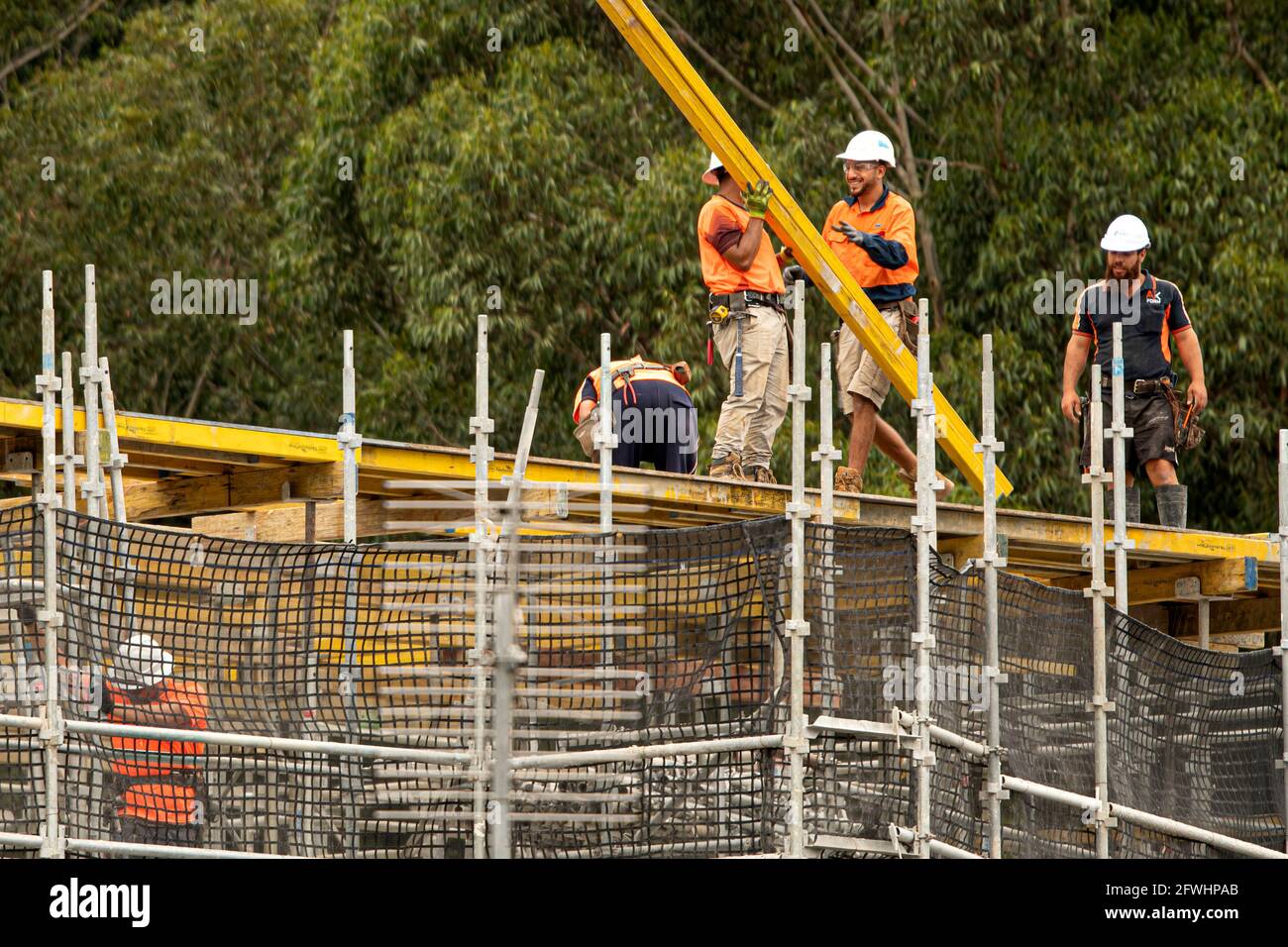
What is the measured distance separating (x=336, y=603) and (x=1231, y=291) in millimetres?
15239

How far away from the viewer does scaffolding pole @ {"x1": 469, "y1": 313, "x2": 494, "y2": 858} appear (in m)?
9.66

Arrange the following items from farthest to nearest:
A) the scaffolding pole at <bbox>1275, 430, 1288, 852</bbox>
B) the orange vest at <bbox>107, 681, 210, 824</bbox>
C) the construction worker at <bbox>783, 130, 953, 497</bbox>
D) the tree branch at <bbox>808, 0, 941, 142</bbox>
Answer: the tree branch at <bbox>808, 0, 941, 142</bbox>
the construction worker at <bbox>783, 130, 953, 497</bbox>
the scaffolding pole at <bbox>1275, 430, 1288, 852</bbox>
the orange vest at <bbox>107, 681, 210, 824</bbox>

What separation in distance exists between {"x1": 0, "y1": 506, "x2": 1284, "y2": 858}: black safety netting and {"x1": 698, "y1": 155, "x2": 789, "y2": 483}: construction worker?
275cm

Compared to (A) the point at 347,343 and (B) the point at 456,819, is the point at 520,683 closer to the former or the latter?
(B) the point at 456,819

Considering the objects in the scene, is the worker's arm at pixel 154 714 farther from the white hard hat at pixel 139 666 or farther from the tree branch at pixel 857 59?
the tree branch at pixel 857 59

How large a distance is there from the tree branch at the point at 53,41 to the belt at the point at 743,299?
21710 millimetres

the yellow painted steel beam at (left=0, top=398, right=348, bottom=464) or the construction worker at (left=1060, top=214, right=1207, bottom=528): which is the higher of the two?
the construction worker at (left=1060, top=214, right=1207, bottom=528)

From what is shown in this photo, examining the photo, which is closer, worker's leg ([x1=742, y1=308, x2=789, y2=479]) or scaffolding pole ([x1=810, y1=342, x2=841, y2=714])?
scaffolding pole ([x1=810, y1=342, x2=841, y2=714])

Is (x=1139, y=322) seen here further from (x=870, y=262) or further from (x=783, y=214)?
(x=783, y=214)

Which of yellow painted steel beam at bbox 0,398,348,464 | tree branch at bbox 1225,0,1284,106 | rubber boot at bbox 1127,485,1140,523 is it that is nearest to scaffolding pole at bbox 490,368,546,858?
yellow painted steel beam at bbox 0,398,348,464

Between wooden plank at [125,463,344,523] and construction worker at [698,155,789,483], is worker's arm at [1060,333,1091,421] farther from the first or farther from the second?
wooden plank at [125,463,344,523]

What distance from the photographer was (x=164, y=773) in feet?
36.3
